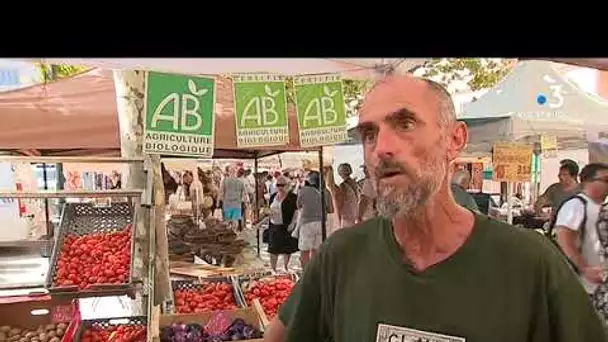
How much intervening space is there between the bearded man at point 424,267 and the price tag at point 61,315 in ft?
6.56

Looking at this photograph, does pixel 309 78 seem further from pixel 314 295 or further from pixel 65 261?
pixel 314 295

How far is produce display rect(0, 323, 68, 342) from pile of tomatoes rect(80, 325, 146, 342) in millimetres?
115

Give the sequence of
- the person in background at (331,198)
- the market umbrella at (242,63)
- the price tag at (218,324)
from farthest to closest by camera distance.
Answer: the person in background at (331,198)
the price tag at (218,324)
the market umbrella at (242,63)

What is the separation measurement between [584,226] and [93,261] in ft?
8.21

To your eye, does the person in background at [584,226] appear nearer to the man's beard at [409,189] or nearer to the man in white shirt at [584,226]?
the man in white shirt at [584,226]

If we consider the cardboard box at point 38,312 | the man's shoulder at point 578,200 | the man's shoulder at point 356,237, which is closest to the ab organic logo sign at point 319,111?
the man's shoulder at point 578,200

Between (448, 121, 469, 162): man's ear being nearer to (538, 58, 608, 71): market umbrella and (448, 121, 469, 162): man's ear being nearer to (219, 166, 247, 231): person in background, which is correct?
(538, 58, 608, 71): market umbrella

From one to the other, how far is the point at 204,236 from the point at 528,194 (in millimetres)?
3691

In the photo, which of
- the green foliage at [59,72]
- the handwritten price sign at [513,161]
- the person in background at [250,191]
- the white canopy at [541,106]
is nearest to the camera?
the handwritten price sign at [513,161]

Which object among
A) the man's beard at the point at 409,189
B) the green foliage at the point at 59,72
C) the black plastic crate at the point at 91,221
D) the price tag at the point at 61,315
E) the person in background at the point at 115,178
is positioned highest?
the green foliage at the point at 59,72

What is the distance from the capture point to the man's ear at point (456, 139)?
128 centimetres

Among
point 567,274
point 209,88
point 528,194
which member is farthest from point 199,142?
point 528,194

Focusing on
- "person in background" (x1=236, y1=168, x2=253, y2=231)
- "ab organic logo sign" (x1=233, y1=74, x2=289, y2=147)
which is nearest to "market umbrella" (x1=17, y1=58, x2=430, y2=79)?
"ab organic logo sign" (x1=233, y1=74, x2=289, y2=147)
